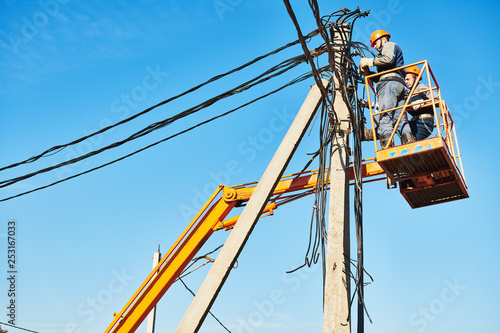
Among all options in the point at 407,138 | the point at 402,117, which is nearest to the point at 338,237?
the point at 407,138

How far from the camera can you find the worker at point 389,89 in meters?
6.81

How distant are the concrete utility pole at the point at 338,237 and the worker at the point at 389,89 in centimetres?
59

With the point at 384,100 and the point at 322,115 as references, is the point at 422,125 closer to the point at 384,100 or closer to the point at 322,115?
the point at 384,100

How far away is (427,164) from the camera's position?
255 inches

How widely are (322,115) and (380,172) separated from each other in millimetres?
1224

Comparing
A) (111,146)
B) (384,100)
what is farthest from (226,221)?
(384,100)

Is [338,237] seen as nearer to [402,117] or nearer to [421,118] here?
[402,117]

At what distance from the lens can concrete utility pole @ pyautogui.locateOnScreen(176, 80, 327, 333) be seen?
18.6 feet

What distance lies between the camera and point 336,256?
19.1ft

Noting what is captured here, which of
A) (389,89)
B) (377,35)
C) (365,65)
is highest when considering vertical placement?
(377,35)

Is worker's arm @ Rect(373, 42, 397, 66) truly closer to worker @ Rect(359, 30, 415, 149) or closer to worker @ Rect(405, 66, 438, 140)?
worker @ Rect(359, 30, 415, 149)

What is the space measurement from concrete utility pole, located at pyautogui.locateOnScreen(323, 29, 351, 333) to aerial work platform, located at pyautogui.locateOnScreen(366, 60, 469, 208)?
0.43m

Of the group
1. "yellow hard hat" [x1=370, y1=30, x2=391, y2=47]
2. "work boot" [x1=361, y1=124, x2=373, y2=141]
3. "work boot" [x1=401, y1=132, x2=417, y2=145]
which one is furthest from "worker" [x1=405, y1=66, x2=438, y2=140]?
"yellow hard hat" [x1=370, y1=30, x2=391, y2=47]

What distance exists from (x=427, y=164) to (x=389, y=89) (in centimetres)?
127
